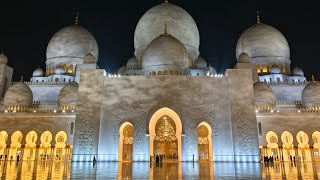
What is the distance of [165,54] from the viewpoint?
1852 centimetres

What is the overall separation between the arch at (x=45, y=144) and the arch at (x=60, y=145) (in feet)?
1.54

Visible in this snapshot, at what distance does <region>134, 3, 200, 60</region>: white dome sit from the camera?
22.8 m

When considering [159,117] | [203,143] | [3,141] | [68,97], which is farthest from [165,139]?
[3,141]

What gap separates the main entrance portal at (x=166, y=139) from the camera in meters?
16.2

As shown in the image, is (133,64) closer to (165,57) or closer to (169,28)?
(169,28)

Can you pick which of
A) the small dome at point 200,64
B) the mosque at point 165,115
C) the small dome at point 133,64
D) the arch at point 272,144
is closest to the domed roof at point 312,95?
the mosque at point 165,115

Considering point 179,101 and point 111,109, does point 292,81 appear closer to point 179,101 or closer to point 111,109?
point 179,101

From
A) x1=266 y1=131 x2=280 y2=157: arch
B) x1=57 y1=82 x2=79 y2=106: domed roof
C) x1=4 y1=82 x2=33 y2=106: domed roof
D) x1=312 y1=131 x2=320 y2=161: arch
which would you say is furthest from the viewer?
x1=4 y1=82 x2=33 y2=106: domed roof

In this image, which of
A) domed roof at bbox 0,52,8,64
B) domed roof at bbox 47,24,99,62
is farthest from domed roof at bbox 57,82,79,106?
domed roof at bbox 0,52,8,64

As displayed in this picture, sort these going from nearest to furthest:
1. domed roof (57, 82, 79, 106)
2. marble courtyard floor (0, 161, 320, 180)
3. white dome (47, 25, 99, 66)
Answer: marble courtyard floor (0, 161, 320, 180), domed roof (57, 82, 79, 106), white dome (47, 25, 99, 66)

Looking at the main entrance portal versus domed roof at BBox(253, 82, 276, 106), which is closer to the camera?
the main entrance portal

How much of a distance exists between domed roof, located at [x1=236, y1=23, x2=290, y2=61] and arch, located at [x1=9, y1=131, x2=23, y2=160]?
19688mm

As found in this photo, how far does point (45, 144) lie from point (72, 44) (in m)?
10.8

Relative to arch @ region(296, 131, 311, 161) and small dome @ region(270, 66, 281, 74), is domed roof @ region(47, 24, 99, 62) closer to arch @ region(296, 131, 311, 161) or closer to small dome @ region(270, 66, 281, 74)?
small dome @ region(270, 66, 281, 74)
